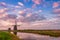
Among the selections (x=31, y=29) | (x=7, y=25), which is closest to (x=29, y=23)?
(x=31, y=29)

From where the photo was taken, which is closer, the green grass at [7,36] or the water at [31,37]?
the green grass at [7,36]

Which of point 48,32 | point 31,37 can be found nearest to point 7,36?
point 31,37

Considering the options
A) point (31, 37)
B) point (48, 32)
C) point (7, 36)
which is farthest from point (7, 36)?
point (48, 32)

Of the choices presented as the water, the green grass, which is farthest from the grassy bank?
the green grass

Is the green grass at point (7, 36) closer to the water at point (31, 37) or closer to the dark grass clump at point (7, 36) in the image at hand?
the dark grass clump at point (7, 36)

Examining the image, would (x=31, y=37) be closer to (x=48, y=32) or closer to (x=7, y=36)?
(x=48, y=32)

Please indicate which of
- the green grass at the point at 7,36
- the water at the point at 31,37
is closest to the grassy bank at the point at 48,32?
the water at the point at 31,37

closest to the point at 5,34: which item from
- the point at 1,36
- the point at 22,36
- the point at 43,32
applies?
the point at 1,36

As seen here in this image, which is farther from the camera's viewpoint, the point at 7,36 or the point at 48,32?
the point at 48,32

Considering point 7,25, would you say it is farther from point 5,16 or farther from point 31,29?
point 31,29

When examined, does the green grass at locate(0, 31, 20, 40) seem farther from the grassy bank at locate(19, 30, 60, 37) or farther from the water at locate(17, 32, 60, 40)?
the grassy bank at locate(19, 30, 60, 37)

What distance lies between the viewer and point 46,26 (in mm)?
3623

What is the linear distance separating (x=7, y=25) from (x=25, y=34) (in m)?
0.38

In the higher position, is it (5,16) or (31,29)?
(5,16)
